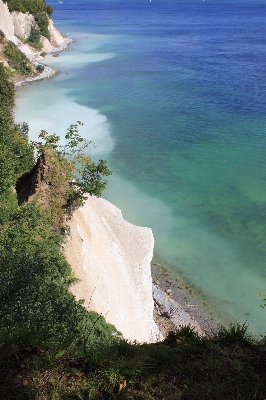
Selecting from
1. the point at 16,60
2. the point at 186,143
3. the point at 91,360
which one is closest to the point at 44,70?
the point at 16,60

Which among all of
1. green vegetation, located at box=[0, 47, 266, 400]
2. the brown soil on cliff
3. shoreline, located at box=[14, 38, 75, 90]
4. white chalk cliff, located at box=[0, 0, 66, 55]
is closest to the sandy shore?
the brown soil on cliff

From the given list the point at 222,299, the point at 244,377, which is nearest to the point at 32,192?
the point at 244,377

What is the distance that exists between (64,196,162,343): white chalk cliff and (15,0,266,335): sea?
157 inches

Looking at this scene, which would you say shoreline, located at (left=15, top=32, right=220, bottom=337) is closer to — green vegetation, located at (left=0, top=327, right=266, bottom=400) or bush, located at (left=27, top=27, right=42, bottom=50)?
green vegetation, located at (left=0, top=327, right=266, bottom=400)

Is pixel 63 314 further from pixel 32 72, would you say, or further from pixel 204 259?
pixel 32 72

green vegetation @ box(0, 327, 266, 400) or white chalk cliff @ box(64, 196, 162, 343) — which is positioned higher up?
green vegetation @ box(0, 327, 266, 400)

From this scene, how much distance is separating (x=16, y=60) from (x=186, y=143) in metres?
32.1

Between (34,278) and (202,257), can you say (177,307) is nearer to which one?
(202,257)

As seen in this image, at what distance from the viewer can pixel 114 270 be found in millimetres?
15562

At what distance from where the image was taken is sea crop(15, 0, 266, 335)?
69.8ft

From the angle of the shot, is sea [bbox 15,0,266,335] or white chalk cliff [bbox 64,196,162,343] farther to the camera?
sea [bbox 15,0,266,335]

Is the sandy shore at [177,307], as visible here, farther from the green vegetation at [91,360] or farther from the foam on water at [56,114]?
the foam on water at [56,114]

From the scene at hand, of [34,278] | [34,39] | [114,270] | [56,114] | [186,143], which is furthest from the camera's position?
[34,39]

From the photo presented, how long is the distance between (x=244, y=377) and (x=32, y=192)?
9.69 metres
